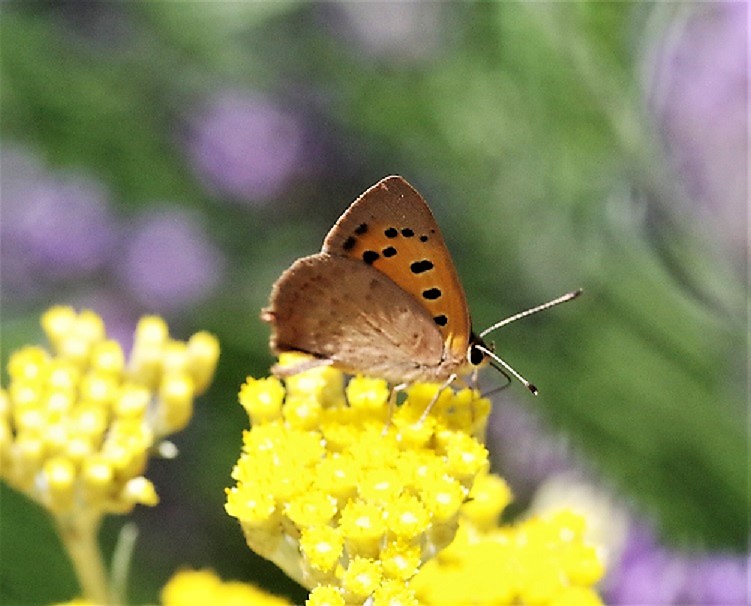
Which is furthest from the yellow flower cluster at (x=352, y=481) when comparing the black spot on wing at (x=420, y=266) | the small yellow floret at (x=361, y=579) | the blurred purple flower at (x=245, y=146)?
Answer: the blurred purple flower at (x=245, y=146)

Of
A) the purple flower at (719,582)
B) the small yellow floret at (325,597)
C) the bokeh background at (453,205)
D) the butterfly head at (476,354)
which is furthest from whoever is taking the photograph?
the bokeh background at (453,205)

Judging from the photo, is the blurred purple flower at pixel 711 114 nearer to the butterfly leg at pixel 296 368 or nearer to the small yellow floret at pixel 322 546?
the butterfly leg at pixel 296 368

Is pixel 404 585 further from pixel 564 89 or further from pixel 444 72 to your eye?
pixel 444 72

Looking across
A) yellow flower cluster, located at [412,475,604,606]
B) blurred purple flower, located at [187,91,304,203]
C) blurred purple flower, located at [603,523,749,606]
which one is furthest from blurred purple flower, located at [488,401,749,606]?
blurred purple flower, located at [187,91,304,203]

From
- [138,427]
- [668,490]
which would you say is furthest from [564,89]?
[138,427]

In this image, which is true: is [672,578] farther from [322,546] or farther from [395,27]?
[395,27]

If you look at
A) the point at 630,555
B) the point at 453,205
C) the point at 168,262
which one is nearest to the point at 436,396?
the point at 630,555

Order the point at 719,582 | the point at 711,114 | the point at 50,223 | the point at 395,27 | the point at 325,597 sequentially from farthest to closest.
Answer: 1. the point at 50,223
2. the point at 395,27
3. the point at 711,114
4. the point at 719,582
5. the point at 325,597
